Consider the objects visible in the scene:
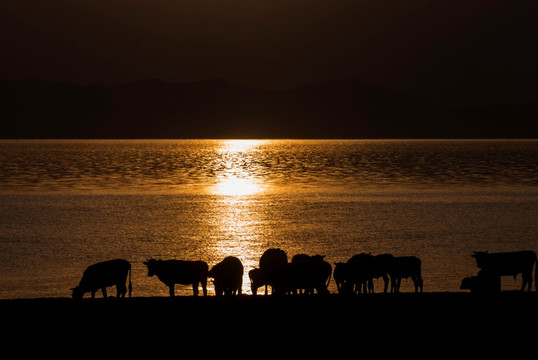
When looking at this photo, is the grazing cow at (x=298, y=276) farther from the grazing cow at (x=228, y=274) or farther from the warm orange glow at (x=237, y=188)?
the warm orange glow at (x=237, y=188)

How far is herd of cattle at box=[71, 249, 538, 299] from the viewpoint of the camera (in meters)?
20.7

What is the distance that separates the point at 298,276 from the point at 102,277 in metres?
6.27

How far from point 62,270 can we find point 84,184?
65945 mm

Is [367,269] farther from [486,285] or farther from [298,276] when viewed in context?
[486,285]

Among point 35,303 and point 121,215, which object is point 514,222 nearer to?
point 121,215

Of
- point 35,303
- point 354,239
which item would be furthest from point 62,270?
point 354,239

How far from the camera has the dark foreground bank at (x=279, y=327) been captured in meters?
14.1

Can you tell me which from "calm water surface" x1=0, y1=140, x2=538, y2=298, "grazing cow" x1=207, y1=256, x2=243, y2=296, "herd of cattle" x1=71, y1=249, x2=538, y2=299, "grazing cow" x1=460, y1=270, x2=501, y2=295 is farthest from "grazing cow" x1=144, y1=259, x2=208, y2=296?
"grazing cow" x1=460, y1=270, x2=501, y2=295

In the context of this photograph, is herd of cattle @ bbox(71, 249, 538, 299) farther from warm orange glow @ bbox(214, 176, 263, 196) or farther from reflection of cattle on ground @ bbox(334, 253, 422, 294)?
warm orange glow @ bbox(214, 176, 263, 196)

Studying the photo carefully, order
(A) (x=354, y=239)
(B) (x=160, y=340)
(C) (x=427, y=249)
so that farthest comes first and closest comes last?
1. (A) (x=354, y=239)
2. (C) (x=427, y=249)
3. (B) (x=160, y=340)

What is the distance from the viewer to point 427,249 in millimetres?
38844

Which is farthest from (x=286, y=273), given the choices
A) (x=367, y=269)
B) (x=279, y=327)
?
(x=279, y=327)

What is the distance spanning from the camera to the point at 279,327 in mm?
16219

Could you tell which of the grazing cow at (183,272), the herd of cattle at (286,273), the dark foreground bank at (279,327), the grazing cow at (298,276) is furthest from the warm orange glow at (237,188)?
the dark foreground bank at (279,327)
